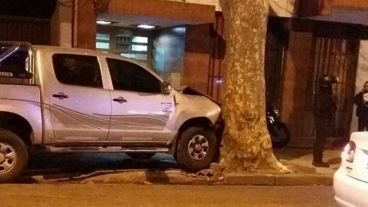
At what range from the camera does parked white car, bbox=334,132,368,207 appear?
6.49 metres

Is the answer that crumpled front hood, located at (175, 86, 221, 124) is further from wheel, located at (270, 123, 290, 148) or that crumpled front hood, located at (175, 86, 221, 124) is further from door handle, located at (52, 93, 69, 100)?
wheel, located at (270, 123, 290, 148)

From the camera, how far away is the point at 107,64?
1020 centimetres

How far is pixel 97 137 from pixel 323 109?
4.46 m

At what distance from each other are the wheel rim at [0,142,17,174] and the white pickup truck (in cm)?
1

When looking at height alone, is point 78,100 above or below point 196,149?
above

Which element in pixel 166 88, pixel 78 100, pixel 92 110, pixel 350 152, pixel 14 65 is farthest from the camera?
pixel 166 88

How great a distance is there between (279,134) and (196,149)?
3864 millimetres

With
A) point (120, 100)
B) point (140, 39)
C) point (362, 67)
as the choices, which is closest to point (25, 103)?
point (120, 100)

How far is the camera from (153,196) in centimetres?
884

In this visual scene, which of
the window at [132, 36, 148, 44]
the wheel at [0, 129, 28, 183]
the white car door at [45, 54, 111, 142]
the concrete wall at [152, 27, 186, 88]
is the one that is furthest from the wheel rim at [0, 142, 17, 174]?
the window at [132, 36, 148, 44]

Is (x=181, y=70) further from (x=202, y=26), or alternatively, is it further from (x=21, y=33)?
(x=21, y=33)

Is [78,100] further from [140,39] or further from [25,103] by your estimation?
[140,39]

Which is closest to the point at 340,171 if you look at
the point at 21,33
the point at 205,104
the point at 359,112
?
the point at 205,104

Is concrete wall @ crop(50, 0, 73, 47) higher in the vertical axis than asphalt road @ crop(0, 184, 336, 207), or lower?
higher
